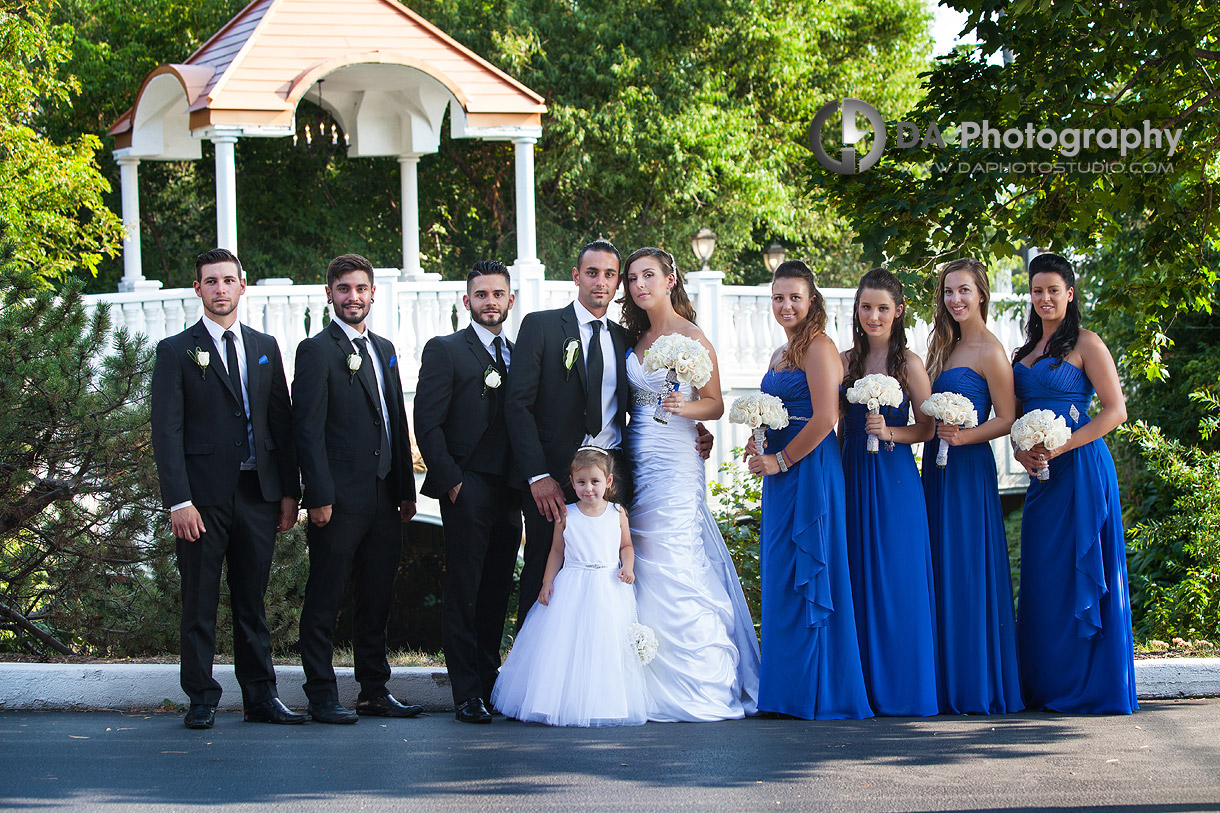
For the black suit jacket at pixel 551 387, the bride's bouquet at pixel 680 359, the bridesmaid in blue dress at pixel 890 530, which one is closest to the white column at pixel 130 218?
the black suit jacket at pixel 551 387

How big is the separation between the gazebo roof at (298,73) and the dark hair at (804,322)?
931 cm

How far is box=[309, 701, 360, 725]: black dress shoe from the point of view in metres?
5.86

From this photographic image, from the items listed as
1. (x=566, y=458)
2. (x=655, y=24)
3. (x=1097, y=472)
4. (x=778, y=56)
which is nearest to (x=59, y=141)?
(x=655, y=24)

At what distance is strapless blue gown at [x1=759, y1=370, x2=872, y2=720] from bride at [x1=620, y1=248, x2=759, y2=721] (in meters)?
0.23

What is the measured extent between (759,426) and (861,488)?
1.93ft

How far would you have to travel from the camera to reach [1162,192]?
718 cm

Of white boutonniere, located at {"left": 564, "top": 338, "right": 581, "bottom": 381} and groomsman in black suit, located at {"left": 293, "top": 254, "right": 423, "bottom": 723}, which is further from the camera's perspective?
white boutonniere, located at {"left": 564, "top": 338, "right": 581, "bottom": 381}

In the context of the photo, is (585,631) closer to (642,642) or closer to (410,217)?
(642,642)

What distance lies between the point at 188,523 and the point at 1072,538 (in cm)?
411

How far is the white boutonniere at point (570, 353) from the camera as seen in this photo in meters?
Answer: 6.07

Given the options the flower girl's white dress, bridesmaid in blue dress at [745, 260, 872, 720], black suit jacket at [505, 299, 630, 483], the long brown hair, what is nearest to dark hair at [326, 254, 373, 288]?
black suit jacket at [505, 299, 630, 483]

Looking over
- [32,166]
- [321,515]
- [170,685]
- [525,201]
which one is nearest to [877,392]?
[321,515]

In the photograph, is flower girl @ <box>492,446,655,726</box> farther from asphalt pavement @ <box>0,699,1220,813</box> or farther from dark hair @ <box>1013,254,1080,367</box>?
dark hair @ <box>1013,254,1080,367</box>

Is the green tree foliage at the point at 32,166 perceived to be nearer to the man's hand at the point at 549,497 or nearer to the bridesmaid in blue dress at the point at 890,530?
the man's hand at the point at 549,497
